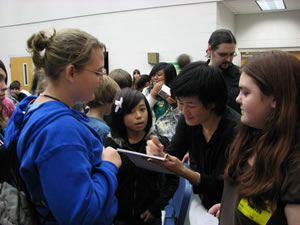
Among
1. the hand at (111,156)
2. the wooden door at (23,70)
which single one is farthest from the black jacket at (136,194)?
the wooden door at (23,70)

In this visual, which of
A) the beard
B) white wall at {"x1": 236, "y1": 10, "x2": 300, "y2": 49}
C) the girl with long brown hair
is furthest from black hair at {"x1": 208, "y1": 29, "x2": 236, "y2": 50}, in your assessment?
white wall at {"x1": 236, "y1": 10, "x2": 300, "y2": 49}

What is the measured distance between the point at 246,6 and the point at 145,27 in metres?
2.40

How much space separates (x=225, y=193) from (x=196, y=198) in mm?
550

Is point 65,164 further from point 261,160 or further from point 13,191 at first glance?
point 261,160

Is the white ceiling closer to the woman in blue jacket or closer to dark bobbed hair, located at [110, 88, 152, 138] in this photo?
dark bobbed hair, located at [110, 88, 152, 138]

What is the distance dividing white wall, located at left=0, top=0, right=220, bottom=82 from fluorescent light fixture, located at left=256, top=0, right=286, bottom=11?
1136mm

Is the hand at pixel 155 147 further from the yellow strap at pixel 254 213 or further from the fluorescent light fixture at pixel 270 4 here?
the fluorescent light fixture at pixel 270 4

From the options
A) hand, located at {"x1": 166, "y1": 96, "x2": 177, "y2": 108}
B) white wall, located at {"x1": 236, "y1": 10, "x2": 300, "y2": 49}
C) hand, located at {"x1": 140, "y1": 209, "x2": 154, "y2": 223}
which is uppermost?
white wall, located at {"x1": 236, "y1": 10, "x2": 300, "y2": 49}

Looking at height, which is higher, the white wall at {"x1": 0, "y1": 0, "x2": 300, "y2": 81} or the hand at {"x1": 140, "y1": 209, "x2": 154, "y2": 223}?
the white wall at {"x1": 0, "y1": 0, "x2": 300, "y2": 81}

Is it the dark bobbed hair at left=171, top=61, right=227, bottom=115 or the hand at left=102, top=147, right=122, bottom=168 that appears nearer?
the hand at left=102, top=147, right=122, bottom=168

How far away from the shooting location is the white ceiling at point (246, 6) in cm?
578

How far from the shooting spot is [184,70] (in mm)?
1421

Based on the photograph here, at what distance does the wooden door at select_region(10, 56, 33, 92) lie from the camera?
8453mm

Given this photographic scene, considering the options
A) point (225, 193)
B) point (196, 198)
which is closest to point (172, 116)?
point (196, 198)
